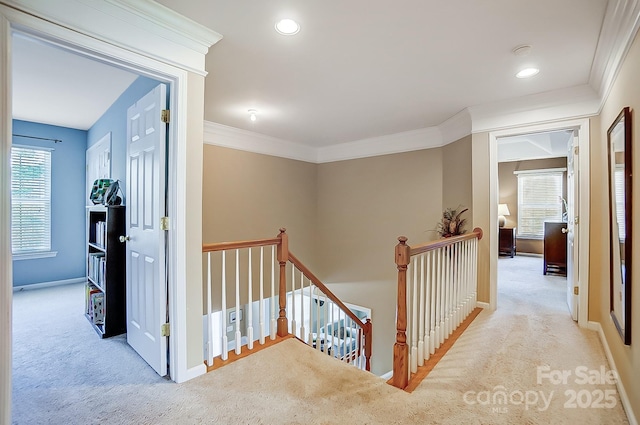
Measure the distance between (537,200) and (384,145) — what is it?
185 inches

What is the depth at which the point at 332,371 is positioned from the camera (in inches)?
85.0

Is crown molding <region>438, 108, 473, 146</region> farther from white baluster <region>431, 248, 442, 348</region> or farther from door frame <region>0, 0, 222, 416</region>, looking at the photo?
door frame <region>0, 0, 222, 416</region>

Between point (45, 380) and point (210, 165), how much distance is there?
112 inches

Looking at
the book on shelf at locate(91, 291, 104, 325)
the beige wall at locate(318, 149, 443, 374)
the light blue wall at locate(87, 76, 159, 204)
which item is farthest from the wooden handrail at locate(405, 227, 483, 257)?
the book on shelf at locate(91, 291, 104, 325)

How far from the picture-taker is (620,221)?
1.87m

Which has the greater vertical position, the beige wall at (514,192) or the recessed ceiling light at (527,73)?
the recessed ceiling light at (527,73)

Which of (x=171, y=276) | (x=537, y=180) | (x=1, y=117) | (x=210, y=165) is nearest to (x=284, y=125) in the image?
(x=210, y=165)

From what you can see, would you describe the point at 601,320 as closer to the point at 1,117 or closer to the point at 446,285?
the point at 446,285

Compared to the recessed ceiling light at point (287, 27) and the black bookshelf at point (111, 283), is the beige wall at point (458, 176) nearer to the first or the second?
the recessed ceiling light at point (287, 27)

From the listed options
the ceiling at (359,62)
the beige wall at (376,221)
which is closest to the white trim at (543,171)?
the beige wall at (376,221)

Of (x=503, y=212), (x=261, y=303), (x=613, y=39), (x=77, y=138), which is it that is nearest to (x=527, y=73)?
(x=613, y=39)

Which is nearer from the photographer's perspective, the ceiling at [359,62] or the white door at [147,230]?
the ceiling at [359,62]

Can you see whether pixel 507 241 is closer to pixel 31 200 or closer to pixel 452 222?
pixel 452 222

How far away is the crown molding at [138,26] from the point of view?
4.85 ft
